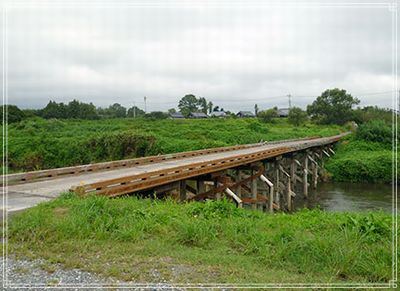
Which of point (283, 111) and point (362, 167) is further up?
point (283, 111)

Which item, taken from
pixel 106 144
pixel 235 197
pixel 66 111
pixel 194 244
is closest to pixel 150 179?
pixel 235 197

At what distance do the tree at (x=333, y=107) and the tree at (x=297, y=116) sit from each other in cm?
275

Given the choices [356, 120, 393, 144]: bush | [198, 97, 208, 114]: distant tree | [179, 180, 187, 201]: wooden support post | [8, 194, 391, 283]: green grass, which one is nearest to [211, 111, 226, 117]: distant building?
[198, 97, 208, 114]: distant tree

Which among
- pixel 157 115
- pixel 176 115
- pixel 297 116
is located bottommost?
pixel 297 116

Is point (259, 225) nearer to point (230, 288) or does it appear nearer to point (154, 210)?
point (154, 210)

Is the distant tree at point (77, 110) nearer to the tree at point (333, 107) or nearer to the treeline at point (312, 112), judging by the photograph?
the treeline at point (312, 112)

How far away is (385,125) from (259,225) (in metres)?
34.5

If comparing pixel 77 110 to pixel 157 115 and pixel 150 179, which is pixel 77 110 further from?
pixel 150 179

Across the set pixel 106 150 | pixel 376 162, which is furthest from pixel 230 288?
pixel 106 150

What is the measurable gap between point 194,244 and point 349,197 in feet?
57.3

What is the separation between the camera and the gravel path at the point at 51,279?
3.57 meters

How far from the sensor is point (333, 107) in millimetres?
51438

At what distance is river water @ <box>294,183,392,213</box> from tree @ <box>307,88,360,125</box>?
1136 inches

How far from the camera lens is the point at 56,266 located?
4016 millimetres
